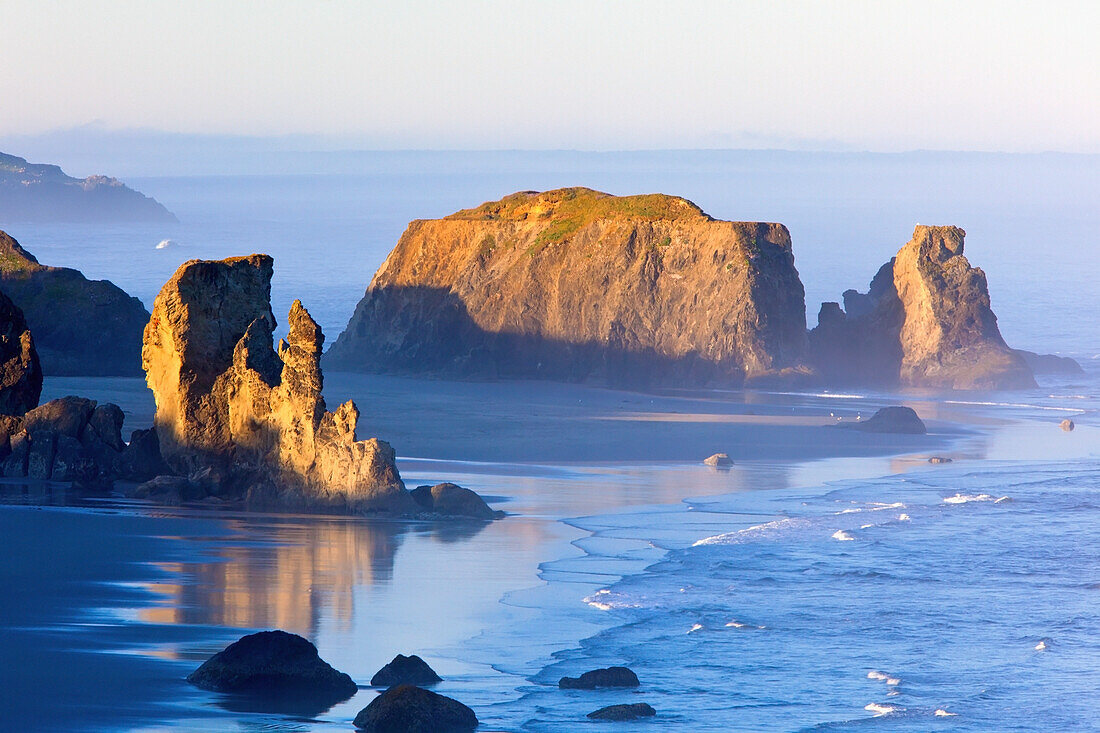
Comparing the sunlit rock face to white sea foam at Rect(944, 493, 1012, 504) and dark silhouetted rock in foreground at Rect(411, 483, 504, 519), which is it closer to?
dark silhouetted rock in foreground at Rect(411, 483, 504, 519)

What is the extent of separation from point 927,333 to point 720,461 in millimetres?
27368

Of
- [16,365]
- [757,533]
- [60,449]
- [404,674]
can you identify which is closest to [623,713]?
[404,674]

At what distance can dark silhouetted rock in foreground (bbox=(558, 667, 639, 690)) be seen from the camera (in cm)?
1686

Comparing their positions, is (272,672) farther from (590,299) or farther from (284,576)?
(590,299)

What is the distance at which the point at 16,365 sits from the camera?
3206 cm

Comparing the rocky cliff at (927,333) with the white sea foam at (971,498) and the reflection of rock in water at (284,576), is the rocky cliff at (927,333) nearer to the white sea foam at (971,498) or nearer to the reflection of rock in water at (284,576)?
the white sea foam at (971,498)

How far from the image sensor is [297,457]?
28094 mm

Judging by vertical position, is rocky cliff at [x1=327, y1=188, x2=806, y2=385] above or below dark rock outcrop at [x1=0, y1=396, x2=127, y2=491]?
above

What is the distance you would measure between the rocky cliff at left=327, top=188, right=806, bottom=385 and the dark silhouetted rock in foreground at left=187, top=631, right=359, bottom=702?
4547 cm

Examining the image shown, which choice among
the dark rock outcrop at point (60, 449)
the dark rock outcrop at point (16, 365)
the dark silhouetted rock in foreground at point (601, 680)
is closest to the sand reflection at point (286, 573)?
the dark silhouetted rock in foreground at point (601, 680)

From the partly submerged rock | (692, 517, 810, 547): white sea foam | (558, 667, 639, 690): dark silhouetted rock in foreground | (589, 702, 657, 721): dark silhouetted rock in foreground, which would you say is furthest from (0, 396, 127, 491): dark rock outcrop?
(589, 702, 657, 721): dark silhouetted rock in foreground

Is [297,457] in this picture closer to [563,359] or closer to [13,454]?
[13,454]

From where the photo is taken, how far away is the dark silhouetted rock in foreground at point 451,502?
2786cm

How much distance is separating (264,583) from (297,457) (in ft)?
23.9
